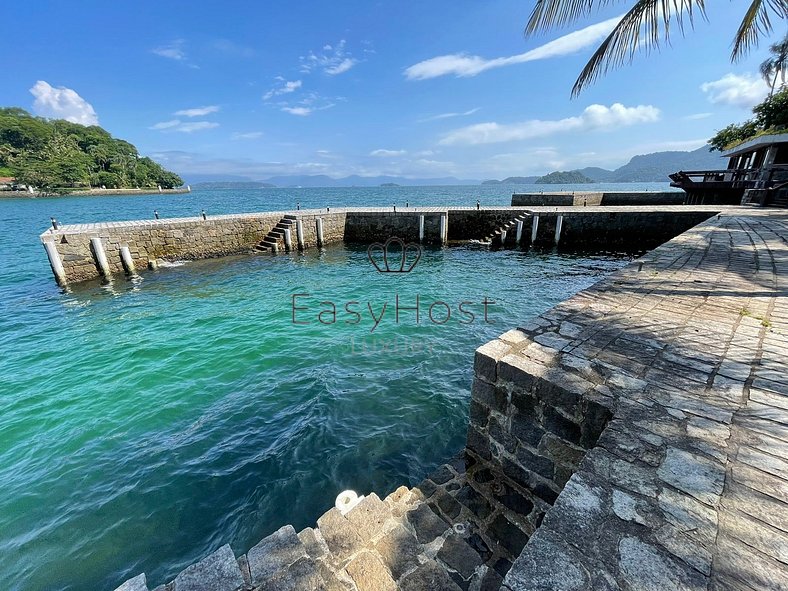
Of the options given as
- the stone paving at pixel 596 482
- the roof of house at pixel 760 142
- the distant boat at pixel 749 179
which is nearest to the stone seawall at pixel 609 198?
the distant boat at pixel 749 179

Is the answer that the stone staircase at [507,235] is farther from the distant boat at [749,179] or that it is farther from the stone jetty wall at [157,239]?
the stone jetty wall at [157,239]

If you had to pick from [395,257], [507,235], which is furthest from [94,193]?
[507,235]

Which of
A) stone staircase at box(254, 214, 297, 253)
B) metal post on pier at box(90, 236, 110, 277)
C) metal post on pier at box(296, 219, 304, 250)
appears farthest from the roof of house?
metal post on pier at box(90, 236, 110, 277)

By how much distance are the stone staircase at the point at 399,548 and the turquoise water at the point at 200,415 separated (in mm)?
1065

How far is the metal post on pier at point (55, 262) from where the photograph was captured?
38.9 ft

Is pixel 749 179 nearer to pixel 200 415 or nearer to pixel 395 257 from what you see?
pixel 395 257

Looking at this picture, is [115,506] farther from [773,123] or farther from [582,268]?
[773,123]

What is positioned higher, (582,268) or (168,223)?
(168,223)

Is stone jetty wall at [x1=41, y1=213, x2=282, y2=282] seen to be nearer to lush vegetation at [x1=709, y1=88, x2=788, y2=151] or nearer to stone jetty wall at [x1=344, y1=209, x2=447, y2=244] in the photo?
stone jetty wall at [x1=344, y1=209, x2=447, y2=244]

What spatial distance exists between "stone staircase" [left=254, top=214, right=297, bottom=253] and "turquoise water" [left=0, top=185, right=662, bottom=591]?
7.32 meters

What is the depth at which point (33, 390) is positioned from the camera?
19.9ft

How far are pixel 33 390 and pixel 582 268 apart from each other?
18245 millimetres

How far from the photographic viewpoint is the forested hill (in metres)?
71.8

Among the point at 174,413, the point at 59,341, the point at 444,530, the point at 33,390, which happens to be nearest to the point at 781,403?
the point at 444,530
